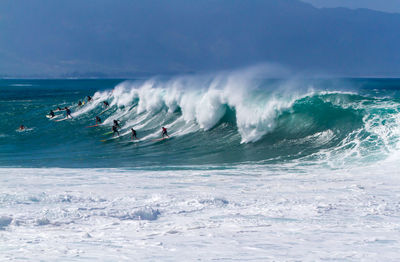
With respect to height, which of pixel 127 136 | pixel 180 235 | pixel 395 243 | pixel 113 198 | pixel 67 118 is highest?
pixel 67 118

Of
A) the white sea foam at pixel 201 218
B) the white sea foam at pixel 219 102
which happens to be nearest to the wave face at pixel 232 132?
the white sea foam at pixel 219 102

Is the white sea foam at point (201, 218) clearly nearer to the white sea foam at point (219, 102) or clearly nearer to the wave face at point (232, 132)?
the wave face at point (232, 132)

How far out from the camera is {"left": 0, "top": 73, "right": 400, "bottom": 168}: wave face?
46.6 ft

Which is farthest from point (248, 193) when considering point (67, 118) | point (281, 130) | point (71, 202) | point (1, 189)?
point (67, 118)

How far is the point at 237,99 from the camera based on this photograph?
69.2 feet

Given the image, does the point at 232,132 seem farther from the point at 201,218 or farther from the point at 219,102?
the point at 201,218

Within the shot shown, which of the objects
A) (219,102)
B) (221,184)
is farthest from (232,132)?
(221,184)

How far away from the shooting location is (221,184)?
9.46 meters

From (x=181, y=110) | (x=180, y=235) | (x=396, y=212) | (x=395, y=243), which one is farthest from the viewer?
(x=181, y=110)

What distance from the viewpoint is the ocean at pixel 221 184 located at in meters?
5.19

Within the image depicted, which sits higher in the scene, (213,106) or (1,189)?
(213,106)

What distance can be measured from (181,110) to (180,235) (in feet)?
63.4

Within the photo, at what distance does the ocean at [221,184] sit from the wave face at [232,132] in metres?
0.07

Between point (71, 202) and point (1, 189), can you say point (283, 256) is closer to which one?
point (71, 202)
